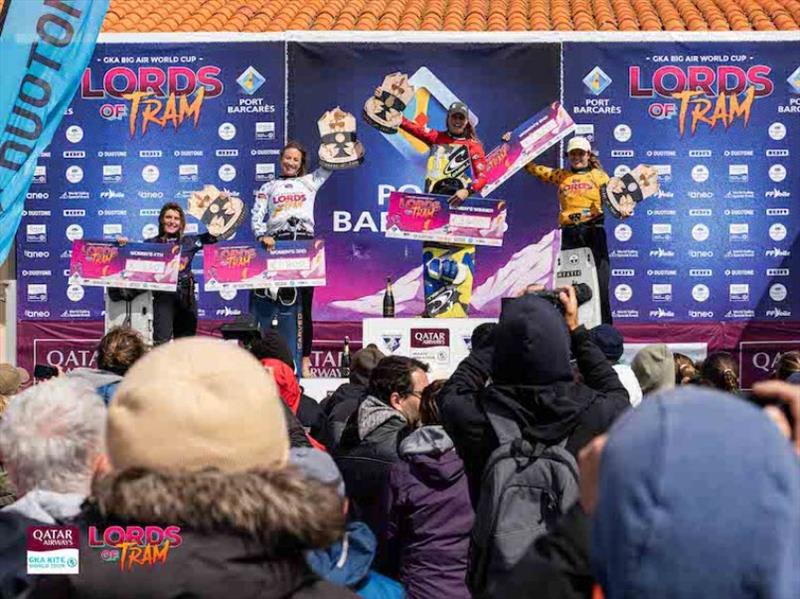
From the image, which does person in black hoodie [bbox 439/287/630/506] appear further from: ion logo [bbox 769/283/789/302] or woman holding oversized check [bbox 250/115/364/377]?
ion logo [bbox 769/283/789/302]

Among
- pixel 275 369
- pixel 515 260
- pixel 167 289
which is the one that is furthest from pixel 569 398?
pixel 515 260

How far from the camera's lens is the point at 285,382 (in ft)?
16.8

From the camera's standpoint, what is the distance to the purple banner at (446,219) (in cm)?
1036

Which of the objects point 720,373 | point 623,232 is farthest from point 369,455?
point 623,232

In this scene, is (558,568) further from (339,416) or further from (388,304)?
(388,304)

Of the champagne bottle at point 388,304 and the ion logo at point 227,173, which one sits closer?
the champagne bottle at point 388,304

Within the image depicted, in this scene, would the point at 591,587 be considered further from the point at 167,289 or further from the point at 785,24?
the point at 785,24

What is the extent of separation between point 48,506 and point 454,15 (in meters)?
15.1

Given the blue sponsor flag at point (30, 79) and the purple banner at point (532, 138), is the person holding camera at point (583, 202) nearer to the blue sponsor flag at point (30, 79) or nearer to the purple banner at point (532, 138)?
the purple banner at point (532, 138)

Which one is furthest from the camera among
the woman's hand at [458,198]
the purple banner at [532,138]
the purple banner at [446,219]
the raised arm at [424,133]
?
the purple banner at [532,138]

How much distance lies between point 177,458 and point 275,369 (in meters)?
3.16

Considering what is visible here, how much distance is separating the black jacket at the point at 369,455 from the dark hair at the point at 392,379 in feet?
0.27

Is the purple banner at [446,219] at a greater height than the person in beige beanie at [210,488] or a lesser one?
greater

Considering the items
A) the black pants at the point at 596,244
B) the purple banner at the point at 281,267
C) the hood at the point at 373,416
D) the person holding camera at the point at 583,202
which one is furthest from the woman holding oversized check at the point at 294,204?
the hood at the point at 373,416
